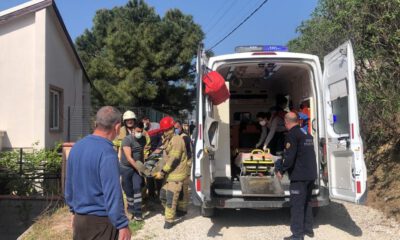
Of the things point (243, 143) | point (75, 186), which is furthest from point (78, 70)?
point (75, 186)

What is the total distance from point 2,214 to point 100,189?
281 inches

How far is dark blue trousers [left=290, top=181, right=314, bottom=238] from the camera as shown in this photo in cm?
636

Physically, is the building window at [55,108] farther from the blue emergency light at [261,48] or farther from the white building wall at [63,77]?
the blue emergency light at [261,48]

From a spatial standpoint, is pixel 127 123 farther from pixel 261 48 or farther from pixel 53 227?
pixel 261 48

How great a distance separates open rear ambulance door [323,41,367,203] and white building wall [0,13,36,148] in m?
8.78

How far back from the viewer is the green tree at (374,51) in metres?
8.09

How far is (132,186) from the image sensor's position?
7.73m

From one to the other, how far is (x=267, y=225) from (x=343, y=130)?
1984 millimetres

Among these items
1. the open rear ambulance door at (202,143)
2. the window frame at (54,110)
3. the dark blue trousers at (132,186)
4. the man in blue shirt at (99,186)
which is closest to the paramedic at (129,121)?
the dark blue trousers at (132,186)

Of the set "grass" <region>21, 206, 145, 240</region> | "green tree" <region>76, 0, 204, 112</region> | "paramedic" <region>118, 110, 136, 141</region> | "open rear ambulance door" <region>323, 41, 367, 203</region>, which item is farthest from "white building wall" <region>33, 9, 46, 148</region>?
"green tree" <region>76, 0, 204, 112</region>

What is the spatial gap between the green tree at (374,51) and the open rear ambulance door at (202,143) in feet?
10.5

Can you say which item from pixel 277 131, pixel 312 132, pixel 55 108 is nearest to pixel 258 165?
pixel 312 132

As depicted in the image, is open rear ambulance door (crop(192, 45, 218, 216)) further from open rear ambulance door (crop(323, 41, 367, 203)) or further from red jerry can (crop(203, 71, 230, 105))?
open rear ambulance door (crop(323, 41, 367, 203))

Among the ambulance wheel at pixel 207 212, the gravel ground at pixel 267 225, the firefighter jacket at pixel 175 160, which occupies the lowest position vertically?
the gravel ground at pixel 267 225
